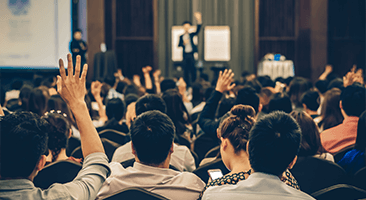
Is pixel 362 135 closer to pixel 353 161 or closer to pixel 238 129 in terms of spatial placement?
pixel 353 161

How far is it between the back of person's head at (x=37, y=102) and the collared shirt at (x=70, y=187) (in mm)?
2596

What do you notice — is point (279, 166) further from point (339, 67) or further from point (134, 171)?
point (339, 67)

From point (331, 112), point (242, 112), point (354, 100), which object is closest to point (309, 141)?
point (242, 112)

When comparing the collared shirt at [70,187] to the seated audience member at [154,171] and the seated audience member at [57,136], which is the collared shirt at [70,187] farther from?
the seated audience member at [57,136]

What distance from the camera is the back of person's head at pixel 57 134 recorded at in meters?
2.12

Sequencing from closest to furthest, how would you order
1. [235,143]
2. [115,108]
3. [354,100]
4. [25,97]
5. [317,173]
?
[235,143], [317,173], [354,100], [115,108], [25,97]

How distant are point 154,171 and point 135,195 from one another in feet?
0.67

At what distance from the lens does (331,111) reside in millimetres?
3258

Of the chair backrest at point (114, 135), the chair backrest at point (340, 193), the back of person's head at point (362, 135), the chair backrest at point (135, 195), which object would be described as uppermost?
the back of person's head at point (362, 135)

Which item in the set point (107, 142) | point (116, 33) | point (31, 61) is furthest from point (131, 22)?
point (107, 142)

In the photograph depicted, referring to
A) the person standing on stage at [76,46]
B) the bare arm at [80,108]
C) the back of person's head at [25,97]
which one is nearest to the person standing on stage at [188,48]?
the person standing on stage at [76,46]

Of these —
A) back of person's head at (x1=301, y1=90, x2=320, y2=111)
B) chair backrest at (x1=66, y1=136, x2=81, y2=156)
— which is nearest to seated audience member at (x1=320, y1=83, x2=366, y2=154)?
back of person's head at (x1=301, y1=90, x2=320, y2=111)

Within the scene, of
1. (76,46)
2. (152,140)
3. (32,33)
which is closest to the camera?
(152,140)

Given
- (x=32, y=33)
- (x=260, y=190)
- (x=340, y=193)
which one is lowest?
(x=340, y=193)
